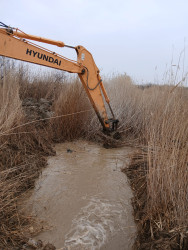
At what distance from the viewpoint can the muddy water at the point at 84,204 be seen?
215 centimetres

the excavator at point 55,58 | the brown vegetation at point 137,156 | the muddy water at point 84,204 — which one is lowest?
the muddy water at point 84,204

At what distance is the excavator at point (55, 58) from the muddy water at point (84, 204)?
4.64ft

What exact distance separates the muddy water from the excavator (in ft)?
4.64

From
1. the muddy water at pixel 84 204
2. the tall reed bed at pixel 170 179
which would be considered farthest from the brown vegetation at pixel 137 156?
the muddy water at pixel 84 204

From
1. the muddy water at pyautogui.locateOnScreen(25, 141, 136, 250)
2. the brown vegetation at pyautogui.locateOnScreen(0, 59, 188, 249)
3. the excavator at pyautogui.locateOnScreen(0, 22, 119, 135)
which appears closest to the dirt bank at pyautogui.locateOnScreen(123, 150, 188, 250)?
the brown vegetation at pyautogui.locateOnScreen(0, 59, 188, 249)

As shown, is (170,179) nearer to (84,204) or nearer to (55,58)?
(84,204)

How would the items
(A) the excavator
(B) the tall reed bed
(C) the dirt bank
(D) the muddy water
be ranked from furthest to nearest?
(A) the excavator < (D) the muddy water < (B) the tall reed bed < (C) the dirt bank

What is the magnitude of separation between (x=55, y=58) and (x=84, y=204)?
267cm

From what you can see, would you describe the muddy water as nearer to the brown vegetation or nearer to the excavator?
the brown vegetation

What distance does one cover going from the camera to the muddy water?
2150 mm

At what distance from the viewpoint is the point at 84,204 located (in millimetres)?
2707

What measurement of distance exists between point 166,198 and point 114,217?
691 millimetres

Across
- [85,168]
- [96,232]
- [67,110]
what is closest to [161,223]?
[96,232]

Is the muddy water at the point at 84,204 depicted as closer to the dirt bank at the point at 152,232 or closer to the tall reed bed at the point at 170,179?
the dirt bank at the point at 152,232
